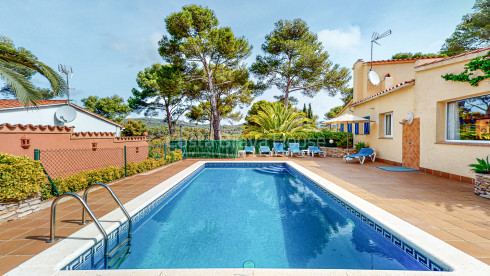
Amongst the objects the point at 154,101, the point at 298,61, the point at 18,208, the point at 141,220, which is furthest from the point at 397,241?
the point at 154,101

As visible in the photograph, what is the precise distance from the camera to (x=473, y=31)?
20875 millimetres

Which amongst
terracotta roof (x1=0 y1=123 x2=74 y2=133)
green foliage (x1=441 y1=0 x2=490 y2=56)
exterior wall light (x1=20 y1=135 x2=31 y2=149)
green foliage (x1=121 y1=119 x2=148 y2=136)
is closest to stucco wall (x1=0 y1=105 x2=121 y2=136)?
terracotta roof (x1=0 y1=123 x2=74 y2=133)

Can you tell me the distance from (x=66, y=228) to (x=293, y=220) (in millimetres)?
3788

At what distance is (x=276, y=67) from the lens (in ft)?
64.5

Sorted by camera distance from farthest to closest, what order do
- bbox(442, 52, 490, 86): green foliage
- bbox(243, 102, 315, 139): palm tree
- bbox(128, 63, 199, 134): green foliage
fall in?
bbox(128, 63, 199, 134): green foliage
bbox(243, 102, 315, 139): palm tree
bbox(442, 52, 490, 86): green foliage

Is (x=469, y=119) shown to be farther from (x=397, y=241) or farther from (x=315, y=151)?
(x=315, y=151)

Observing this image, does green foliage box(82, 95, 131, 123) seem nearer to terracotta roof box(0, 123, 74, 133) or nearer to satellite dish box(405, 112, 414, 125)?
terracotta roof box(0, 123, 74, 133)

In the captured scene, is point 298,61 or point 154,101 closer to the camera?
point 298,61

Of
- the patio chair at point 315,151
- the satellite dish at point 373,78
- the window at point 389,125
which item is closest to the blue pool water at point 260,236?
the window at point 389,125

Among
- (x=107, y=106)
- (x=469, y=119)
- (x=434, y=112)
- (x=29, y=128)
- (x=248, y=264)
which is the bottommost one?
(x=248, y=264)

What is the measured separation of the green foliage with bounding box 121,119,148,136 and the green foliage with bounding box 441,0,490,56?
35.3 meters

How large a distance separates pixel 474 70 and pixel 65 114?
18193 millimetres

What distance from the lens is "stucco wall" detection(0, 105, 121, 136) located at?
420 inches

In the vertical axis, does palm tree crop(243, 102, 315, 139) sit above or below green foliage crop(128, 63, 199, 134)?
below
